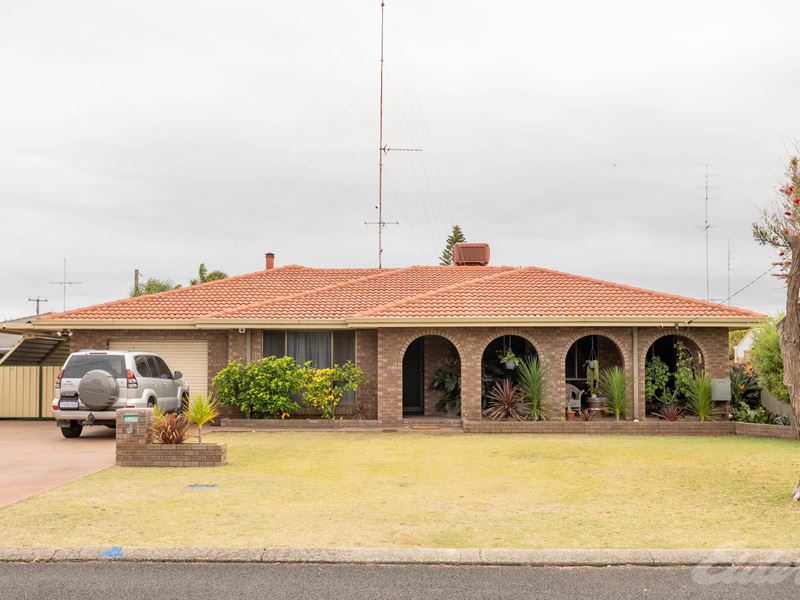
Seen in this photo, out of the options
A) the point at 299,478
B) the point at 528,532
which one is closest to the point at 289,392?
the point at 299,478

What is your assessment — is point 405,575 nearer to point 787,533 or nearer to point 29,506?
point 787,533

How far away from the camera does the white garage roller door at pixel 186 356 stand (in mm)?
22172

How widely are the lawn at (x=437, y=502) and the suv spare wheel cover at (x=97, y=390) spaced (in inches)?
123

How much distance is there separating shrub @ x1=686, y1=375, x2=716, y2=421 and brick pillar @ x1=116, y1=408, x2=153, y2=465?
42.8 ft

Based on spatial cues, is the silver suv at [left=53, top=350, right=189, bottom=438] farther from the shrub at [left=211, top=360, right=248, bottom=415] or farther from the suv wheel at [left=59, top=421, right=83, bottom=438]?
the shrub at [left=211, top=360, right=248, bottom=415]

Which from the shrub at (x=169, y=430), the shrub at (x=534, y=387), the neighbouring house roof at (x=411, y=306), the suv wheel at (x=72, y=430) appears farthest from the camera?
the neighbouring house roof at (x=411, y=306)

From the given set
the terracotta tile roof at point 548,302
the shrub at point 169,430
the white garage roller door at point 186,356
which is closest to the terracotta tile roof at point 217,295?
the white garage roller door at point 186,356

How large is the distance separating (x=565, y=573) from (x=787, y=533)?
2.66m

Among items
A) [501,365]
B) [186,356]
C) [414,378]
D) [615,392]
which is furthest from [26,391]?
[615,392]

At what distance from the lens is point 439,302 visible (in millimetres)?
21297

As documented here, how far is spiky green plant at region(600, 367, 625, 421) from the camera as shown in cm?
2044

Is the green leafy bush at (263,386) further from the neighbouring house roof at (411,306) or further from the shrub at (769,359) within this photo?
the shrub at (769,359)

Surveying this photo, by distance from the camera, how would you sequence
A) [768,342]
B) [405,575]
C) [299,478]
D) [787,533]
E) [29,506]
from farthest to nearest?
1. [768,342]
2. [299,478]
3. [29,506]
4. [787,533]
5. [405,575]

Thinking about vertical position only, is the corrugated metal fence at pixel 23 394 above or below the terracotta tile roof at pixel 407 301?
below
